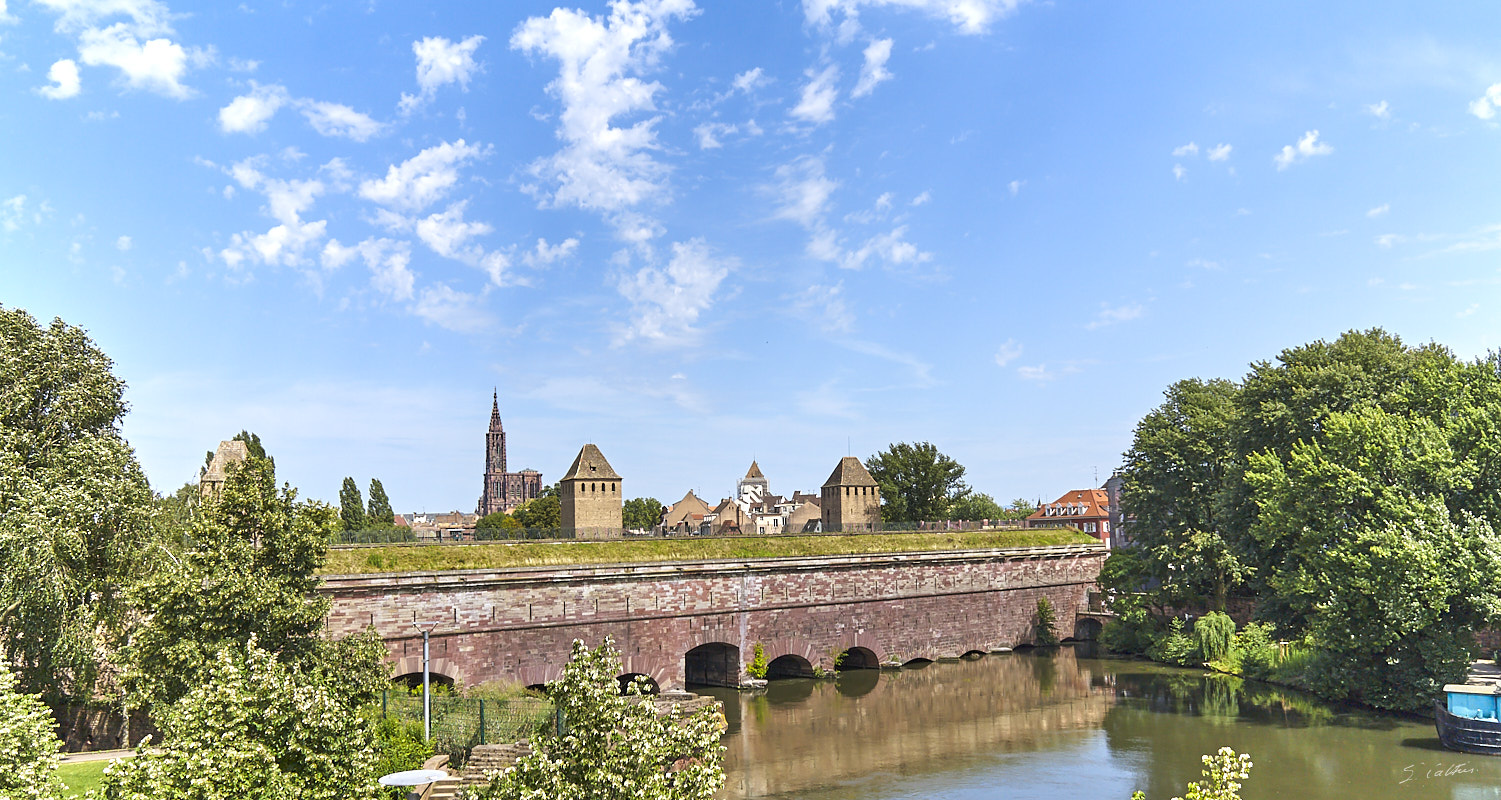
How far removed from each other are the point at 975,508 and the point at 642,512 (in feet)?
136

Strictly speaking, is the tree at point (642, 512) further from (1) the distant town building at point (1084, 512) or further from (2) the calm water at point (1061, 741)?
(2) the calm water at point (1061, 741)

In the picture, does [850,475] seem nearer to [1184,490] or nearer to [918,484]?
[918,484]

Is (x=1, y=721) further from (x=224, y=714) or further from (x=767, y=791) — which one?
(x=767, y=791)

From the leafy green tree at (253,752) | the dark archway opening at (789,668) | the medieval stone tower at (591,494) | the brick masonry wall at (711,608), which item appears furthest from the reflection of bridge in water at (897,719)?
the medieval stone tower at (591,494)

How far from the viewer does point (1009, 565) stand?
47406 mm

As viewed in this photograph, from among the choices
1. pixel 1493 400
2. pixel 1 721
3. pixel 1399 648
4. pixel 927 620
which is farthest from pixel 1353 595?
pixel 1 721

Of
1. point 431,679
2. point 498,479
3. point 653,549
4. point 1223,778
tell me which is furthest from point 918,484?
point 498,479

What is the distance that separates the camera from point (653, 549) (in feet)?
133

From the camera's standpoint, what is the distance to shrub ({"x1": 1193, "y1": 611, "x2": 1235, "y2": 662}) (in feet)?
131

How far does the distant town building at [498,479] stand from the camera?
162 m

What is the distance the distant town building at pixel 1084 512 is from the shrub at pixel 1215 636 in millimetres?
49247

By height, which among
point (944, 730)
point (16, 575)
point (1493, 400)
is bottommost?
point (944, 730)

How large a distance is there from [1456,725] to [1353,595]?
15.4 feet

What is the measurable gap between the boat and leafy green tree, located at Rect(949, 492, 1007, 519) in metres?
49.5
